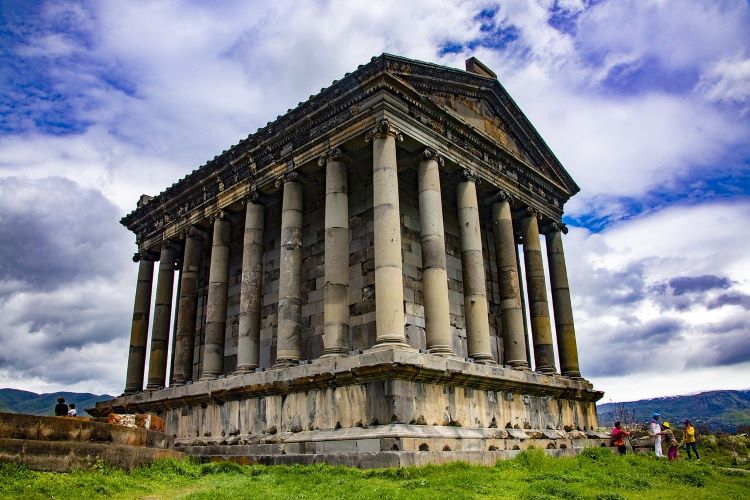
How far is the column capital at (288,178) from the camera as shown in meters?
19.6

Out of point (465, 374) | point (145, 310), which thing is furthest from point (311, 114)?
point (145, 310)

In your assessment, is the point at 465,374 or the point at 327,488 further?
the point at 465,374

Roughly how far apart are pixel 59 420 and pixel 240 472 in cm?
407

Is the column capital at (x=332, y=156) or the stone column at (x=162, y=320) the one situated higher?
the column capital at (x=332, y=156)

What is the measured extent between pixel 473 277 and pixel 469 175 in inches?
143

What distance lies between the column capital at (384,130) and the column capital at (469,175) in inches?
124

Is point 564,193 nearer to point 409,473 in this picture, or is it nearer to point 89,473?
point 409,473

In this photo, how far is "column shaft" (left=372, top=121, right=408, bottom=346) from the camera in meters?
15.0

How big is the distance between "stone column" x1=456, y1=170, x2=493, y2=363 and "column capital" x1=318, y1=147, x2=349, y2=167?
4.14 m

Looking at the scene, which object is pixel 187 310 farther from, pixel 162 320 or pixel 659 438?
pixel 659 438

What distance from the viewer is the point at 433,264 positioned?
Answer: 1648 cm

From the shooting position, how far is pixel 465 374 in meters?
15.2

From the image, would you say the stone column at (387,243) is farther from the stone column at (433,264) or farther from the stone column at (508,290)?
the stone column at (508,290)

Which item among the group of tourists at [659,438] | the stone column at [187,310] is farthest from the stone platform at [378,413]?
the stone column at [187,310]
